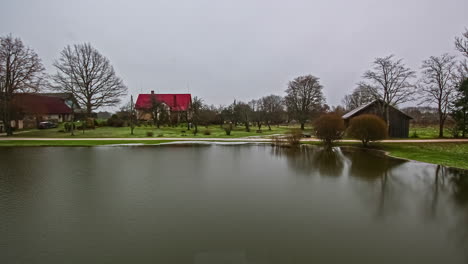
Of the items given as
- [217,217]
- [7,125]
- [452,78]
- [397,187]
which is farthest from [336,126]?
[7,125]

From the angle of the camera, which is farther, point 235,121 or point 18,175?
point 235,121

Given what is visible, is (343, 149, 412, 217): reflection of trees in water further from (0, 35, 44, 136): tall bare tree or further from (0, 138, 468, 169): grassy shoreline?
(0, 35, 44, 136): tall bare tree

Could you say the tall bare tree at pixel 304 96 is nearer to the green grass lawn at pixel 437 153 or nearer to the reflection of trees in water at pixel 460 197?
the green grass lawn at pixel 437 153

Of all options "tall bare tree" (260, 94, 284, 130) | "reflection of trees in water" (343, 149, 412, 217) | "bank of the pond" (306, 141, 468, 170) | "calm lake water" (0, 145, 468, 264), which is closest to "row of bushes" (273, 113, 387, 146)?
"bank of the pond" (306, 141, 468, 170)

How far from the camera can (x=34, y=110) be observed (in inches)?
1282

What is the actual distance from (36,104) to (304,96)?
145ft

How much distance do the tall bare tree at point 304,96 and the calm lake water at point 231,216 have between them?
31.5 metres

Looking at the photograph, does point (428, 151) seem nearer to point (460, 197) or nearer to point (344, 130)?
point (344, 130)

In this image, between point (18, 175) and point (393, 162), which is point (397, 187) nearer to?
point (393, 162)

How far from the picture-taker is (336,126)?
21.3 meters

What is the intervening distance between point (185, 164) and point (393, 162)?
12.7 metres

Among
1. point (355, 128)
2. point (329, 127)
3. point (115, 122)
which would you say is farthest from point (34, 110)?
point (355, 128)

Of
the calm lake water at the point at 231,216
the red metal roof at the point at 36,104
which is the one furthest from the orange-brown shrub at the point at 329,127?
the red metal roof at the point at 36,104

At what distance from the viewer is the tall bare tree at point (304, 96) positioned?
4100 cm
